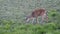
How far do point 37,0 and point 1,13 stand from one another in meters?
2.75

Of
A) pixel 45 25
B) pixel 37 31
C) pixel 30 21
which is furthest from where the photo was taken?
pixel 30 21

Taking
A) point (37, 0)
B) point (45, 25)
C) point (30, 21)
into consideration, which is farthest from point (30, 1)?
point (45, 25)

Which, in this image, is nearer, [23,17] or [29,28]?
[29,28]

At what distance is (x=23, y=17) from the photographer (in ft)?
33.1

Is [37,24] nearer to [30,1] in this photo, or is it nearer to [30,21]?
[30,21]

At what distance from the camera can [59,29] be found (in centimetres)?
863

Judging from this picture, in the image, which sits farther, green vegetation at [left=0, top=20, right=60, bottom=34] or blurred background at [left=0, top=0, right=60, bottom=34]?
blurred background at [left=0, top=0, right=60, bottom=34]

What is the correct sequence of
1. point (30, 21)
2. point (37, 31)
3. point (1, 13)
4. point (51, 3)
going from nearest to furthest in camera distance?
point (37, 31), point (30, 21), point (1, 13), point (51, 3)

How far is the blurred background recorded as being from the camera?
8477 millimetres

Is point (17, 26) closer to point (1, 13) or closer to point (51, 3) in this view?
point (1, 13)

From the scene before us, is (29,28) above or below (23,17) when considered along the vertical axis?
below

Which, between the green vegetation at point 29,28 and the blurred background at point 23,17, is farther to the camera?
the blurred background at point 23,17

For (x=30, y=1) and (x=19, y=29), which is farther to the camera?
(x=30, y=1)

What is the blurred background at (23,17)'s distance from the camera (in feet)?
27.8
